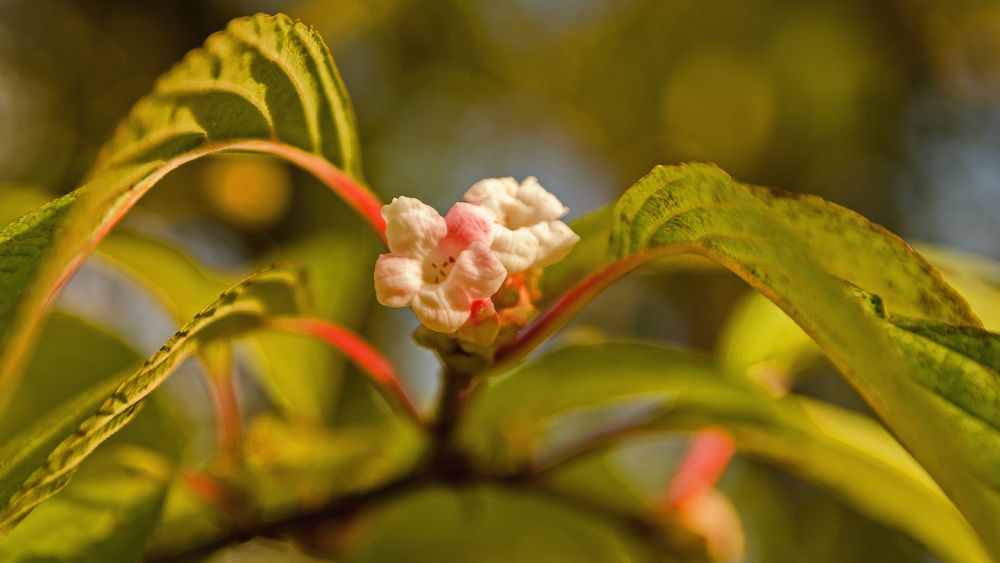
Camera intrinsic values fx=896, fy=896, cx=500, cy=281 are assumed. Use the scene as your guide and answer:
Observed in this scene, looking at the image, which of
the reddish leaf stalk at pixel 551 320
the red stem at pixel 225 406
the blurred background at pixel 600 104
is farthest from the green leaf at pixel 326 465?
the blurred background at pixel 600 104

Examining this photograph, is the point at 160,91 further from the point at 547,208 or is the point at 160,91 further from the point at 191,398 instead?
the point at 191,398

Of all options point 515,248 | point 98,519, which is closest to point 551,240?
point 515,248

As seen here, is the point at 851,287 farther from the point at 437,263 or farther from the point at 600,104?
the point at 600,104

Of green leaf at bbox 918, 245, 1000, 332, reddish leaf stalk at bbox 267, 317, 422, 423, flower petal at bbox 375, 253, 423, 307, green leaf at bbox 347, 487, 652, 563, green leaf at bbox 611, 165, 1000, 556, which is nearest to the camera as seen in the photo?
green leaf at bbox 611, 165, 1000, 556

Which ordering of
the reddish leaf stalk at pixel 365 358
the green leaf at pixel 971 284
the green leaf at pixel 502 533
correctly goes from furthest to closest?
the green leaf at pixel 502 533 < the green leaf at pixel 971 284 < the reddish leaf stalk at pixel 365 358

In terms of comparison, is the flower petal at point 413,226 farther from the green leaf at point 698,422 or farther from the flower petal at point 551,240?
the green leaf at point 698,422

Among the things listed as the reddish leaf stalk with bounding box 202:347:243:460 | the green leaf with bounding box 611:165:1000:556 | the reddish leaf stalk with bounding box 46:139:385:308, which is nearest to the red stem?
the reddish leaf stalk with bounding box 202:347:243:460

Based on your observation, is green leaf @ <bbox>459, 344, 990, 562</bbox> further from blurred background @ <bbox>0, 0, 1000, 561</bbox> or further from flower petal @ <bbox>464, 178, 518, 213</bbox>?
blurred background @ <bbox>0, 0, 1000, 561</bbox>
